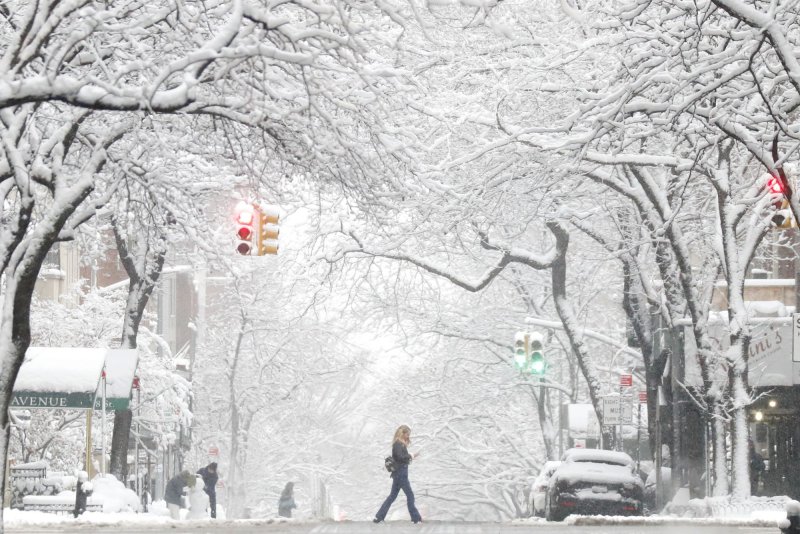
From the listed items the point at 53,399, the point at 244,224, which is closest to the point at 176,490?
the point at 53,399

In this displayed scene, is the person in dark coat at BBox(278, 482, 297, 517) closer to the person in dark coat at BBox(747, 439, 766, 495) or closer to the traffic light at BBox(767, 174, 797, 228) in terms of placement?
the person in dark coat at BBox(747, 439, 766, 495)

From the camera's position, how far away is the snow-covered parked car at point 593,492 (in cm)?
2559

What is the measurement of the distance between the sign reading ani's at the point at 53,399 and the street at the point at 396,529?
4.81 meters

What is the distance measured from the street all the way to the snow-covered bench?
388 cm

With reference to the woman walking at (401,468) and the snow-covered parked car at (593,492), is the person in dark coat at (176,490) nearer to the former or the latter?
the woman walking at (401,468)

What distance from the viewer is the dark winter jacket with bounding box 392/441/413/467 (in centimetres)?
2384

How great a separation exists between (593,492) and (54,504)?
9226 millimetres

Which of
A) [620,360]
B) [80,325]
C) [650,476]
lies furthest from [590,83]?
[620,360]

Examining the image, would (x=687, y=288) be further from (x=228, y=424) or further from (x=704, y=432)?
(x=228, y=424)

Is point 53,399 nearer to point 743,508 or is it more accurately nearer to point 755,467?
point 743,508

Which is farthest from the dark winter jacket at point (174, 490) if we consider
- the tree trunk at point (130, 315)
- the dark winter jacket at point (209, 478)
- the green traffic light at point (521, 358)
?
the green traffic light at point (521, 358)

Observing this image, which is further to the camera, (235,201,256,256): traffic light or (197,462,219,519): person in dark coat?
(197,462,219,519): person in dark coat

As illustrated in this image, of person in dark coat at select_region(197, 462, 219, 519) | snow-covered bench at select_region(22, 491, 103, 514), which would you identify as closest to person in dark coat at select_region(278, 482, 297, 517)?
person in dark coat at select_region(197, 462, 219, 519)

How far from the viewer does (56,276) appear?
4316 centimetres
